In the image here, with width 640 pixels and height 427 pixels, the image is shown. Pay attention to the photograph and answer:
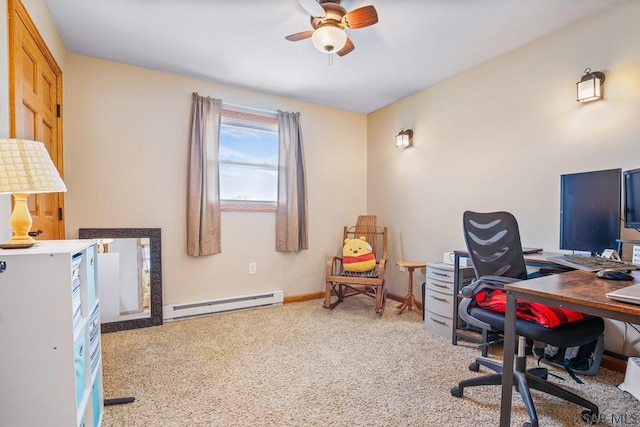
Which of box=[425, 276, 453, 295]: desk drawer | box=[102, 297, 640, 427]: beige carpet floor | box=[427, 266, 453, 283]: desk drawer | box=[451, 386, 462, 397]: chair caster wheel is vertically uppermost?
box=[427, 266, 453, 283]: desk drawer

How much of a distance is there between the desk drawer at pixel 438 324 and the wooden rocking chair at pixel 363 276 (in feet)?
1.86

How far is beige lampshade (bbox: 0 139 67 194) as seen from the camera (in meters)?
1.15

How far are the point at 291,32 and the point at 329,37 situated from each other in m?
0.54

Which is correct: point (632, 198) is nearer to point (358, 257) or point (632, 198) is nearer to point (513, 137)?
point (513, 137)

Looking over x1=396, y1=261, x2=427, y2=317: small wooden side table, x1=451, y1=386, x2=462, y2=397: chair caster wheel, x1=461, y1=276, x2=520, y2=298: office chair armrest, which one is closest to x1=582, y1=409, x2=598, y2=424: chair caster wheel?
x1=451, y1=386, x2=462, y2=397: chair caster wheel

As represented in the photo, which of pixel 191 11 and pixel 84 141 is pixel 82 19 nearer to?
pixel 191 11

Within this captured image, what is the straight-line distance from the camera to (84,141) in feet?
9.18

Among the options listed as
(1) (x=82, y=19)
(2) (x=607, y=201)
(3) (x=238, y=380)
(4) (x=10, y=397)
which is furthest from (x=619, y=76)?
(1) (x=82, y=19)

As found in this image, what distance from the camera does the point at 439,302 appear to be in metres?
2.75

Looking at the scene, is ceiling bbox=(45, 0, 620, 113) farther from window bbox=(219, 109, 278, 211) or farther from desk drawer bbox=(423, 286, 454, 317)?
desk drawer bbox=(423, 286, 454, 317)

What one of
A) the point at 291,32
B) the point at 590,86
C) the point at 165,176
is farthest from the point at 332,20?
the point at 165,176

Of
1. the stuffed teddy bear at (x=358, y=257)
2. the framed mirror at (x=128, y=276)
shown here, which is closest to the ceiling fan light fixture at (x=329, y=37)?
the stuffed teddy bear at (x=358, y=257)

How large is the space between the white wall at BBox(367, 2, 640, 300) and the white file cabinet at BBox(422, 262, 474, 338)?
512 millimetres

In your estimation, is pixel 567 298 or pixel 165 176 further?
pixel 165 176
